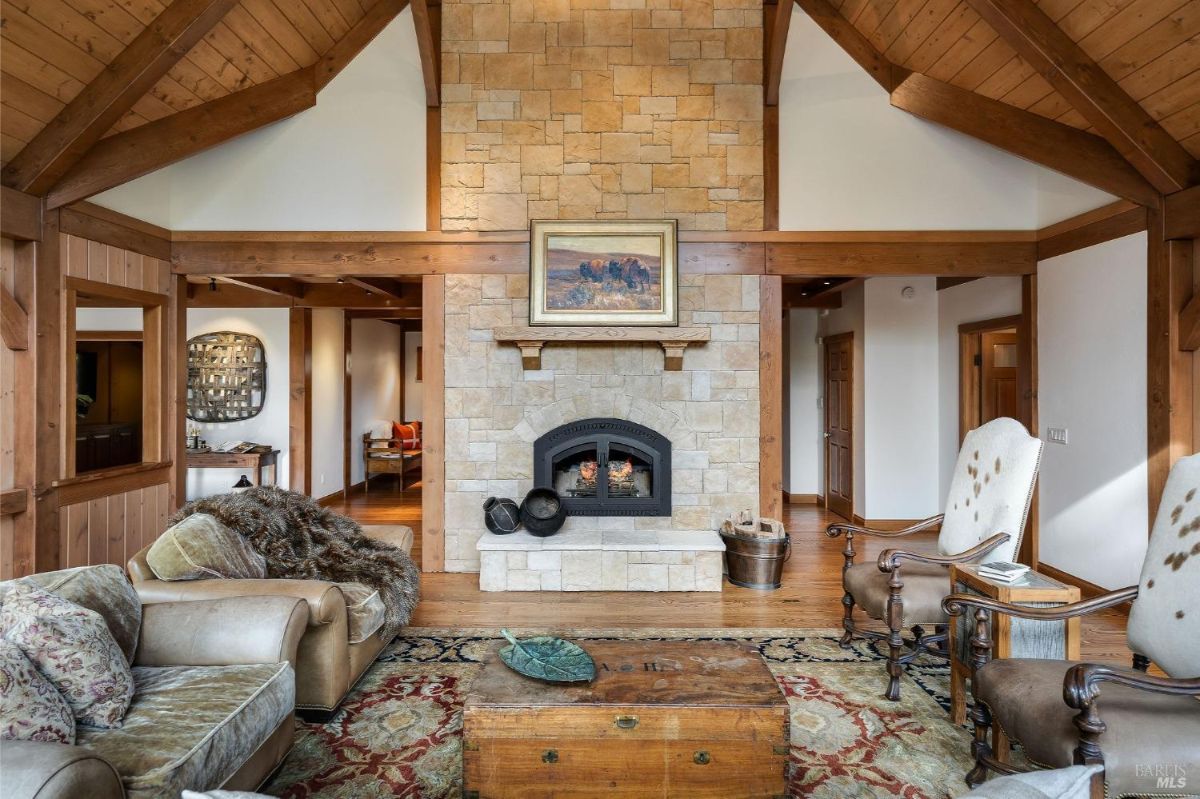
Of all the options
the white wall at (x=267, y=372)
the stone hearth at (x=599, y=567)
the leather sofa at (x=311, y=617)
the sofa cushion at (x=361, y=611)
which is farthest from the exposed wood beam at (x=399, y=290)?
the leather sofa at (x=311, y=617)

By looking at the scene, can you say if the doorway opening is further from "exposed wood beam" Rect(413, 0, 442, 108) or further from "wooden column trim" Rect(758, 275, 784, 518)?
"exposed wood beam" Rect(413, 0, 442, 108)

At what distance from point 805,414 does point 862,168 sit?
3455mm

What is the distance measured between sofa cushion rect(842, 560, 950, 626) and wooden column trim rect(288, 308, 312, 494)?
598cm

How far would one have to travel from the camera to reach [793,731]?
2.59m

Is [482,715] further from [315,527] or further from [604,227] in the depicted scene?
[604,227]

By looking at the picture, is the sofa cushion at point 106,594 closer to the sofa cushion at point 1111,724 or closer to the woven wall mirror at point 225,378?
the sofa cushion at point 1111,724

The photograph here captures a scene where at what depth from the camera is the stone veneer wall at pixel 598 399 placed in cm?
489

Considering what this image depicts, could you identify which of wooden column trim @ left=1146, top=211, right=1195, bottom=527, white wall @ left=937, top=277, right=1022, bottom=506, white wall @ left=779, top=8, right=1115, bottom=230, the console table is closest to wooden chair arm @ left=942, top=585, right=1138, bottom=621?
wooden column trim @ left=1146, top=211, right=1195, bottom=527

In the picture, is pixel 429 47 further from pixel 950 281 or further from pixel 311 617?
pixel 950 281

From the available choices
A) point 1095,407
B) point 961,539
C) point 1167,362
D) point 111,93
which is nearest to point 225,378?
point 111,93

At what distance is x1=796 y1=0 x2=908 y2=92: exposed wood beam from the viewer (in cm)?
481

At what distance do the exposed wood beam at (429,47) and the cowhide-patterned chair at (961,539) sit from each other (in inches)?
158

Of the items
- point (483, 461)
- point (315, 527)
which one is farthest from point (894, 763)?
point (483, 461)

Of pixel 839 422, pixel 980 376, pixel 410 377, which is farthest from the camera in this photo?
pixel 410 377
